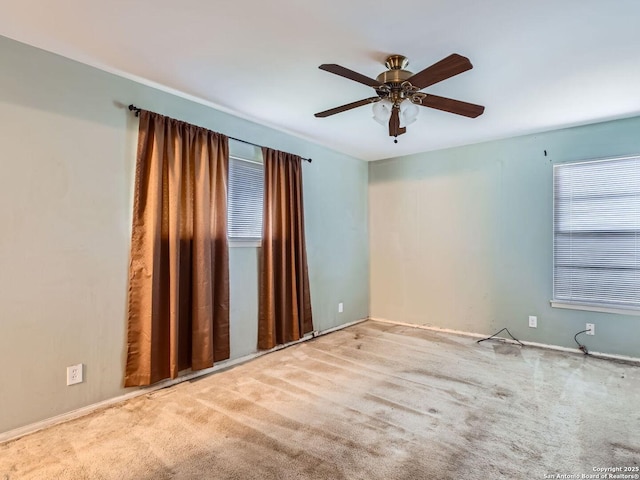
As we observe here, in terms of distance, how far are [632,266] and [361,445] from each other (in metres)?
3.25

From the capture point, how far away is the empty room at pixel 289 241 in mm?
1869

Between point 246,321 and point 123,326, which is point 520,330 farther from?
point 123,326

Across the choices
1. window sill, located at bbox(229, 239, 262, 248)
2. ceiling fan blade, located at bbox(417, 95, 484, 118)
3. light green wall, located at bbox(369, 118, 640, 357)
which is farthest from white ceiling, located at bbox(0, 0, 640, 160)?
window sill, located at bbox(229, 239, 262, 248)

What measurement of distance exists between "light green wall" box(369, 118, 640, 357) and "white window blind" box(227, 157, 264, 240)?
2135 millimetres

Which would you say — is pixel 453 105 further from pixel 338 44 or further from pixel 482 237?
pixel 482 237

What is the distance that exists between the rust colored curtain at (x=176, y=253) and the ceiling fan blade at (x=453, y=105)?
5.97 feet

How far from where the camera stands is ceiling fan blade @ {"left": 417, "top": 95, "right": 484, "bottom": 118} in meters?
2.22

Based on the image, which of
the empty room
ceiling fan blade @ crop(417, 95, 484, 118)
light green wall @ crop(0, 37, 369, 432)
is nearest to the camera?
the empty room

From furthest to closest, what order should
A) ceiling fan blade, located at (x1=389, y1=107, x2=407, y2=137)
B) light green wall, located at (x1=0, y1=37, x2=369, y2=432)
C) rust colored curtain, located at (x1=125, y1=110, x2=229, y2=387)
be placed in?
rust colored curtain, located at (x1=125, y1=110, x2=229, y2=387) → ceiling fan blade, located at (x1=389, y1=107, x2=407, y2=137) → light green wall, located at (x1=0, y1=37, x2=369, y2=432)

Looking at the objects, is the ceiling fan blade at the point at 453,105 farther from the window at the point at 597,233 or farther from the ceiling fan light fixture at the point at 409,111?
the window at the point at 597,233

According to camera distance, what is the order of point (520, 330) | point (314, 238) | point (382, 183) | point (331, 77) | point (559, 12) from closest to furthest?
point (559, 12) < point (331, 77) < point (520, 330) < point (314, 238) < point (382, 183)

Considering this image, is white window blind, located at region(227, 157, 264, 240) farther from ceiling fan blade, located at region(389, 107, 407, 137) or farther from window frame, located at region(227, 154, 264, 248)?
ceiling fan blade, located at region(389, 107, 407, 137)

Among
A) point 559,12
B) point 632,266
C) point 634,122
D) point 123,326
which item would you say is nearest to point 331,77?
point 559,12

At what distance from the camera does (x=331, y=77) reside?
2.48 metres
